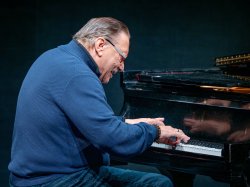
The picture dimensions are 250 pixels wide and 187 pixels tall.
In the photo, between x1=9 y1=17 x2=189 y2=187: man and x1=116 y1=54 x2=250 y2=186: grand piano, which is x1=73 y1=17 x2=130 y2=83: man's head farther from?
x1=116 y1=54 x2=250 y2=186: grand piano

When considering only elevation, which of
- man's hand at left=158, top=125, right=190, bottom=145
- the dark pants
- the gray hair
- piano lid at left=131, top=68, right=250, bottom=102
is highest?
the gray hair

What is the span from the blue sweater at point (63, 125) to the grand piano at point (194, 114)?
68cm

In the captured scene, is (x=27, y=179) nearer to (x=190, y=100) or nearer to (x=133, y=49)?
(x=190, y=100)

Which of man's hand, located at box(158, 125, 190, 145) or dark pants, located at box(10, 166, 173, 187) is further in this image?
man's hand, located at box(158, 125, 190, 145)

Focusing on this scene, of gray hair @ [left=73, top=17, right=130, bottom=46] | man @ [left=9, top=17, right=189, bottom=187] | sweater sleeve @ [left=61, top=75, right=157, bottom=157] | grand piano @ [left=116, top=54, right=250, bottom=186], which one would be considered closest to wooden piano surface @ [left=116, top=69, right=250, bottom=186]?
grand piano @ [left=116, top=54, right=250, bottom=186]

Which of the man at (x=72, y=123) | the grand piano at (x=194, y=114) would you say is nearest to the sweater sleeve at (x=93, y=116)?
the man at (x=72, y=123)

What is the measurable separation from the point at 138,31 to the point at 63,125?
3.10 metres

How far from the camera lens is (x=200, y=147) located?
2693mm

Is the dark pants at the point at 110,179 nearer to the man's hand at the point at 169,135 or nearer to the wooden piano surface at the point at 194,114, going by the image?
the man's hand at the point at 169,135

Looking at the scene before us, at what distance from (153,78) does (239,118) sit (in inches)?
26.3

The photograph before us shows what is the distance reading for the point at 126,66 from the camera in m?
5.04

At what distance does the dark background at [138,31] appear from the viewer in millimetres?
4707

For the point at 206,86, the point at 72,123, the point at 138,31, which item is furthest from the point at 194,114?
the point at 138,31

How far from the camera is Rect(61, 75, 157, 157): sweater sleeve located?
1.89 meters
